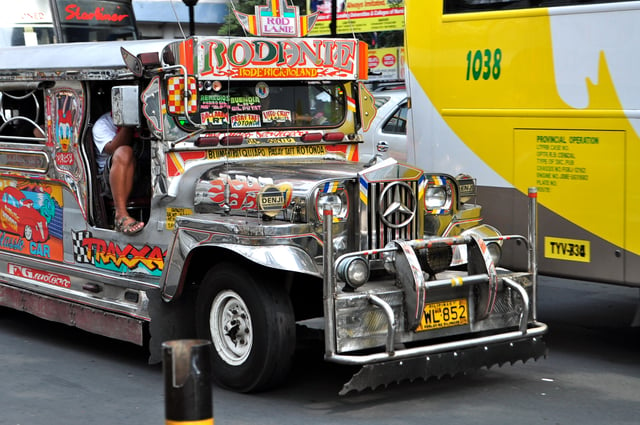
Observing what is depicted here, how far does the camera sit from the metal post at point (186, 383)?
418cm

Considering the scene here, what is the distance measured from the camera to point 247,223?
260 inches

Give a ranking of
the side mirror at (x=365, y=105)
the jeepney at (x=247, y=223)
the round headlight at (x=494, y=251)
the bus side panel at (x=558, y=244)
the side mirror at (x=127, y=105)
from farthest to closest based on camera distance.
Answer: the side mirror at (x=365, y=105) < the bus side panel at (x=558, y=244) < the side mirror at (x=127, y=105) < the round headlight at (x=494, y=251) < the jeepney at (x=247, y=223)

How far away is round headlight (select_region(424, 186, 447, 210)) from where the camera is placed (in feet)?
23.6

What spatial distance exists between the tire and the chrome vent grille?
72cm

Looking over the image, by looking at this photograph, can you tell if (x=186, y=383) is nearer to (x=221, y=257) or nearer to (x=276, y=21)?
(x=221, y=257)

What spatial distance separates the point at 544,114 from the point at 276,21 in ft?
7.13

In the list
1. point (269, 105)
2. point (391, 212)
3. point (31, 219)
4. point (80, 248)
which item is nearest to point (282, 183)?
point (391, 212)

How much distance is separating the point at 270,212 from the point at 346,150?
212cm

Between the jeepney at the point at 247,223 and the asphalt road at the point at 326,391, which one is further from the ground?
the jeepney at the point at 247,223

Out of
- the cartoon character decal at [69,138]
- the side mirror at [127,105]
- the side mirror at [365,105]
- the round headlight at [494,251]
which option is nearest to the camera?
the round headlight at [494,251]

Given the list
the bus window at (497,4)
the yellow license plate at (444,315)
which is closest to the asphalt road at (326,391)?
the yellow license plate at (444,315)

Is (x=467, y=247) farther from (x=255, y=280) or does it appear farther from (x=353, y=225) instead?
(x=255, y=280)

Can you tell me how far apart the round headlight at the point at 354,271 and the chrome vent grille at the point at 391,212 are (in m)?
0.37

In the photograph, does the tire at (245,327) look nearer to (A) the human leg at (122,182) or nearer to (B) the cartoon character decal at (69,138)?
(A) the human leg at (122,182)
